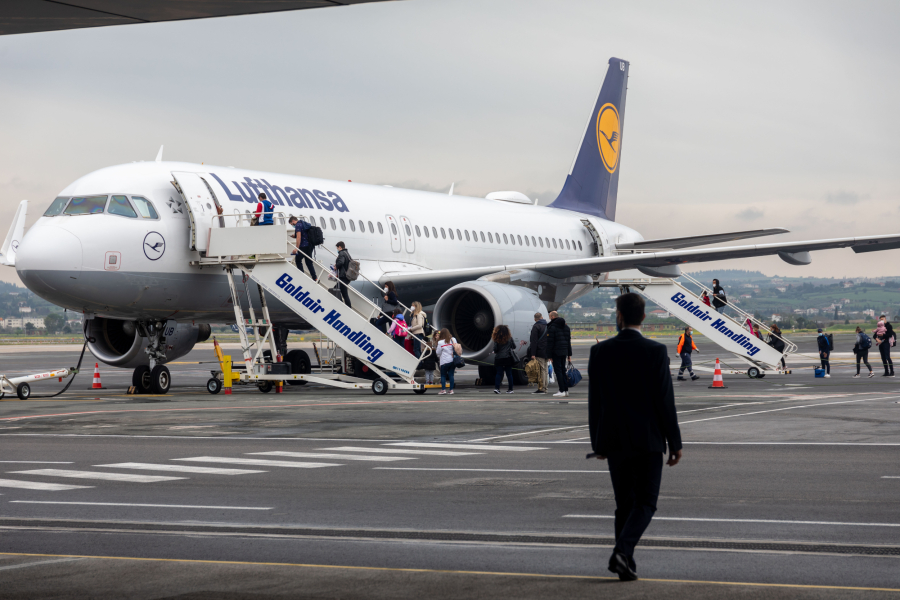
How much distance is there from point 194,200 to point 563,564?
1572cm

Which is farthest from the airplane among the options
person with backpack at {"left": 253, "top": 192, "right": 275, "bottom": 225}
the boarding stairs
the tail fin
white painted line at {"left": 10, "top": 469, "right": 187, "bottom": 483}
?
white painted line at {"left": 10, "top": 469, "right": 187, "bottom": 483}

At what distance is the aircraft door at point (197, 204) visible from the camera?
20703 mm

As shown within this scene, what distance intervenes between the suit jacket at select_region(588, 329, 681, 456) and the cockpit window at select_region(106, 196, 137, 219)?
15.5 m

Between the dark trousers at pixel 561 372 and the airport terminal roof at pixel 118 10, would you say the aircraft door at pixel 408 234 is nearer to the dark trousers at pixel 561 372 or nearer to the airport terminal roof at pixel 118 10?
the dark trousers at pixel 561 372

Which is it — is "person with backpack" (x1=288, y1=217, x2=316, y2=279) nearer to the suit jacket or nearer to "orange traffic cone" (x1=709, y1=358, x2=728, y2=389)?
"orange traffic cone" (x1=709, y1=358, x2=728, y2=389)

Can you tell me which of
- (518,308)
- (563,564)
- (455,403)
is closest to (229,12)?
(563,564)

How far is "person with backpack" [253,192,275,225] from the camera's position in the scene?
69.3ft

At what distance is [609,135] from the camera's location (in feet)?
120

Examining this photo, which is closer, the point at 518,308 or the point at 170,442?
the point at 170,442

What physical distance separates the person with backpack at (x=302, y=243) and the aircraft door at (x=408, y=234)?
429 centimetres

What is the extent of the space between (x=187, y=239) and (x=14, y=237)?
4143 mm

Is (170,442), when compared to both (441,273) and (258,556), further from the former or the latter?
(441,273)

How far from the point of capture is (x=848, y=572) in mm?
6168

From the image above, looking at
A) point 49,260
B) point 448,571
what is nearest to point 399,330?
point 49,260
